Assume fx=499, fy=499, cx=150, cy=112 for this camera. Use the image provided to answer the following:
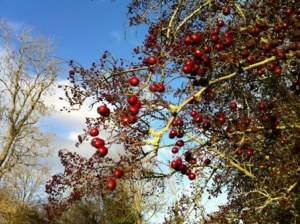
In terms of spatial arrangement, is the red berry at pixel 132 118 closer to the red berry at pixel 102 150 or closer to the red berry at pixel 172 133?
the red berry at pixel 102 150

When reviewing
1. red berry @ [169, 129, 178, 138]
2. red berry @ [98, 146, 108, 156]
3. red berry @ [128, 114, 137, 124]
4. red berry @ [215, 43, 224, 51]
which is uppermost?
red berry @ [215, 43, 224, 51]

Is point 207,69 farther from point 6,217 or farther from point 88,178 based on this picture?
point 6,217

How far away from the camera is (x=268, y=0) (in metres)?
6.13

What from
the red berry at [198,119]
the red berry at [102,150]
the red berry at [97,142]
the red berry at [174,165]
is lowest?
the red berry at [102,150]

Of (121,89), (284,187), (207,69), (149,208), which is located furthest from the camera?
(149,208)

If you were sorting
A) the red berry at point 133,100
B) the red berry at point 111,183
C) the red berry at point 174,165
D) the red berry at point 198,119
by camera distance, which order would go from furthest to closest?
the red berry at point 198,119, the red berry at point 174,165, the red berry at point 133,100, the red berry at point 111,183

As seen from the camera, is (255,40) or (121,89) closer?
(255,40)

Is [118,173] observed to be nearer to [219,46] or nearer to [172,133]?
[172,133]

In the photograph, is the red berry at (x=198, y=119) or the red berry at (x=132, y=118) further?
the red berry at (x=198, y=119)

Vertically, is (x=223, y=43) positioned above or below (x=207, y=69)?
above

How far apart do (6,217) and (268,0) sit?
80.8ft

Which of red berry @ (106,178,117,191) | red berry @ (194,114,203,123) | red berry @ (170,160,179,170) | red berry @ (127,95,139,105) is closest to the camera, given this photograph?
red berry @ (106,178,117,191)

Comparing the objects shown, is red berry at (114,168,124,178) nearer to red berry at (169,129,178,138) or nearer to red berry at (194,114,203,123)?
red berry at (169,129,178,138)

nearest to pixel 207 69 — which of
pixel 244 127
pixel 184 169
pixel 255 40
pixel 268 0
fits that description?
pixel 184 169
